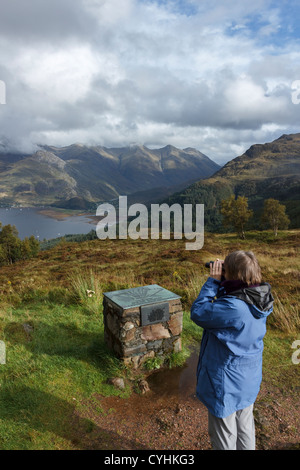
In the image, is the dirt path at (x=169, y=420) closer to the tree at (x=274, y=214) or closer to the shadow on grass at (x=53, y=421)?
the shadow on grass at (x=53, y=421)

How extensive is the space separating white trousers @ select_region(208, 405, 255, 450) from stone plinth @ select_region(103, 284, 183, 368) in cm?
250

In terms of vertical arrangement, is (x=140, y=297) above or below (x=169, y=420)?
above

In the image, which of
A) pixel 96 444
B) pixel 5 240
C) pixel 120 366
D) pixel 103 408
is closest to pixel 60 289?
pixel 120 366

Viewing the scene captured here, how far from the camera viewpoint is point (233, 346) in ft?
8.88

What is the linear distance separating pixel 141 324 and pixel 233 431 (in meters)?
2.69

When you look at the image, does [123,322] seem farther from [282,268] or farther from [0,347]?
[282,268]

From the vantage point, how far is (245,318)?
2.67 meters

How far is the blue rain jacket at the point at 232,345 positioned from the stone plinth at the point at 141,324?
244 cm

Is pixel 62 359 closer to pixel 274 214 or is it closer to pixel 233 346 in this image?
pixel 233 346

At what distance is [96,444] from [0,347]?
127 inches

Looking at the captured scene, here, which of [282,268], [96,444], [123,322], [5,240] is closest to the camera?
[96,444]

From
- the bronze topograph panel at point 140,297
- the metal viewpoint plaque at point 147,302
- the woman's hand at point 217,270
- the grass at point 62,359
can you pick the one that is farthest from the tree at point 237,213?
the woman's hand at point 217,270
